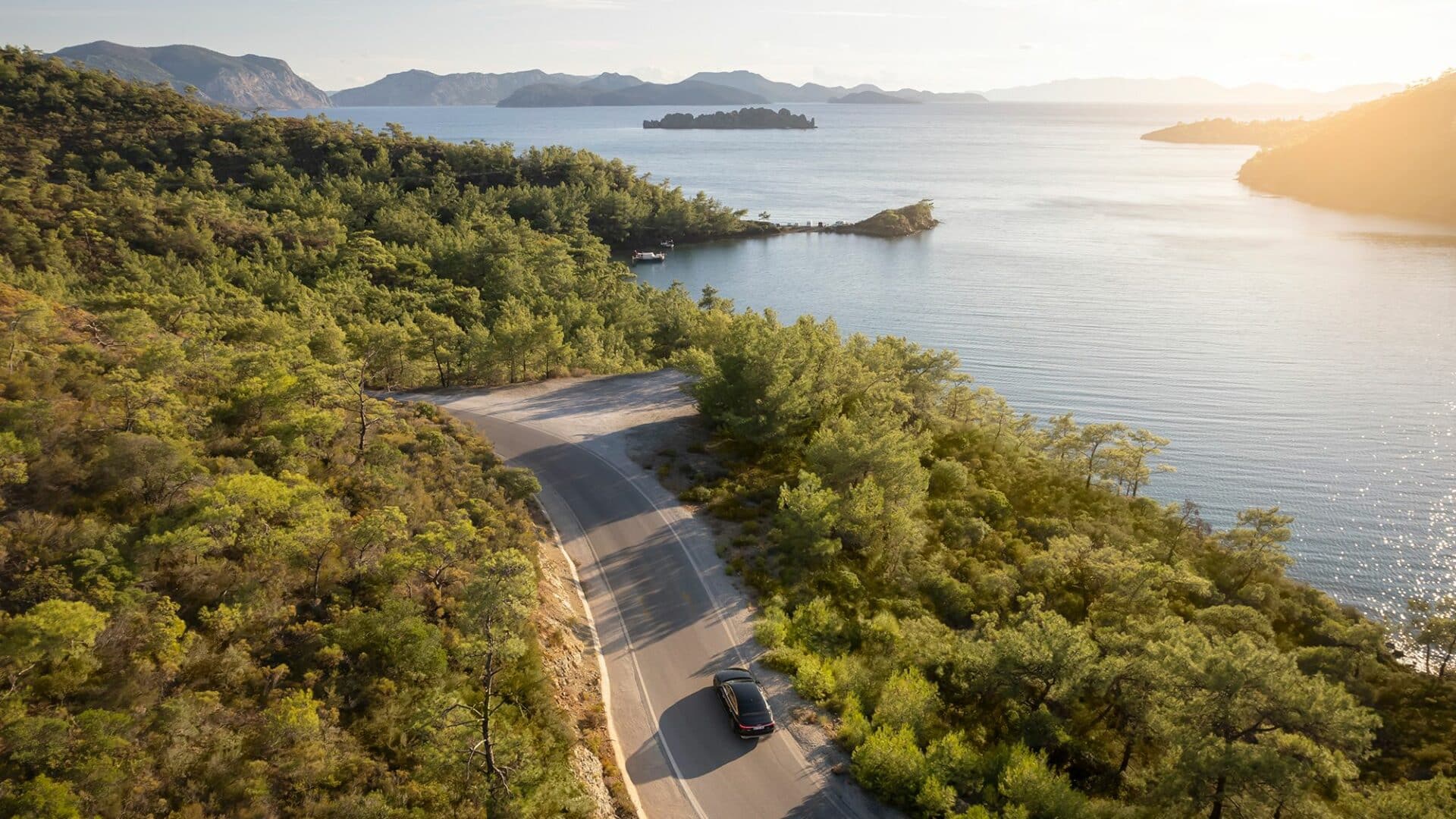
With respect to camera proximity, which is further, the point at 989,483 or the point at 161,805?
the point at 989,483

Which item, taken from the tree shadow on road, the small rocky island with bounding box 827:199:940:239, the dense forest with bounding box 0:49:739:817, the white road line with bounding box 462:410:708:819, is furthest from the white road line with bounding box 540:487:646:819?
the small rocky island with bounding box 827:199:940:239

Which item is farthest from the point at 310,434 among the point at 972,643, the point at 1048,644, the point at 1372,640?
the point at 1372,640

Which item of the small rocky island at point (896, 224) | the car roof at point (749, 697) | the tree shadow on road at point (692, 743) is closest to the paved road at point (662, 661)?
the tree shadow on road at point (692, 743)

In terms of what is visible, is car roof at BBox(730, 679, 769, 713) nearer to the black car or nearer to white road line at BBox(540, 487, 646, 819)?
the black car

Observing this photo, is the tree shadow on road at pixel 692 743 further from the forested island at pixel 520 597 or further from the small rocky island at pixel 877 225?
the small rocky island at pixel 877 225

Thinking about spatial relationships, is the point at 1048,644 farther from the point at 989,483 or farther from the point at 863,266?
the point at 863,266
